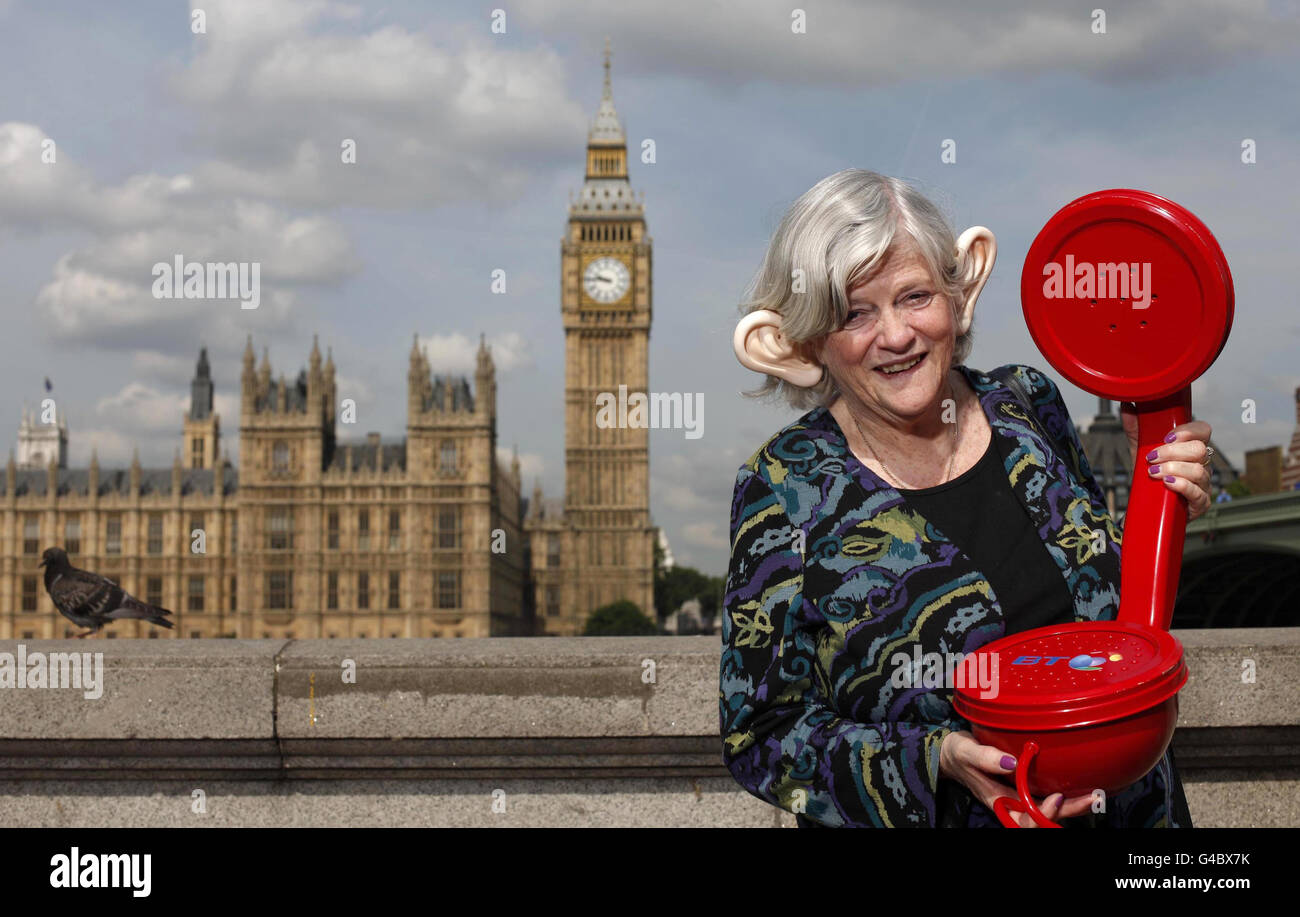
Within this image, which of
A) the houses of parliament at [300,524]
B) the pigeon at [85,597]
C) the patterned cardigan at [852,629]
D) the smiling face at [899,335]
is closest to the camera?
the patterned cardigan at [852,629]

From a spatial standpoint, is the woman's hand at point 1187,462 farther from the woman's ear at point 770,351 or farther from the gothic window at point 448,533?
the gothic window at point 448,533

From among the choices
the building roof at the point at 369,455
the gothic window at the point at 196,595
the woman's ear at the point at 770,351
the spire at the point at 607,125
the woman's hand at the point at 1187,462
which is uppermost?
the spire at the point at 607,125

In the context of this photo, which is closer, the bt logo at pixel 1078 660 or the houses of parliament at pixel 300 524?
the bt logo at pixel 1078 660

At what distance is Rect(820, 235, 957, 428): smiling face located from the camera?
6.15ft

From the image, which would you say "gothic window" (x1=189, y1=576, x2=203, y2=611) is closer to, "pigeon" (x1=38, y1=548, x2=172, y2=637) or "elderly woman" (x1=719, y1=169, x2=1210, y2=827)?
"pigeon" (x1=38, y1=548, x2=172, y2=637)

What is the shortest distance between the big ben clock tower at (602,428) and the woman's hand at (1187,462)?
64011mm

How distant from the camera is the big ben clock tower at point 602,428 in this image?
220ft

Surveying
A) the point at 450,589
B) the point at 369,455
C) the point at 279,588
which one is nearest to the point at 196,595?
the point at 279,588

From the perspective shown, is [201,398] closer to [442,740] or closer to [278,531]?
[278,531]

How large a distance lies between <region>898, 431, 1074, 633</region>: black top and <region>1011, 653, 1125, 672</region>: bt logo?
0.16 meters

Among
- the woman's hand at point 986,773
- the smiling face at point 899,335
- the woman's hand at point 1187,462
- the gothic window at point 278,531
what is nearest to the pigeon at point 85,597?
the smiling face at point 899,335

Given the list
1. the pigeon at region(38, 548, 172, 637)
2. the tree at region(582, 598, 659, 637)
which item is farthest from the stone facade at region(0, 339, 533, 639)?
the pigeon at region(38, 548, 172, 637)

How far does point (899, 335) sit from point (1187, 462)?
0.43 m

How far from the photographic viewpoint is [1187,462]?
1.83 meters
